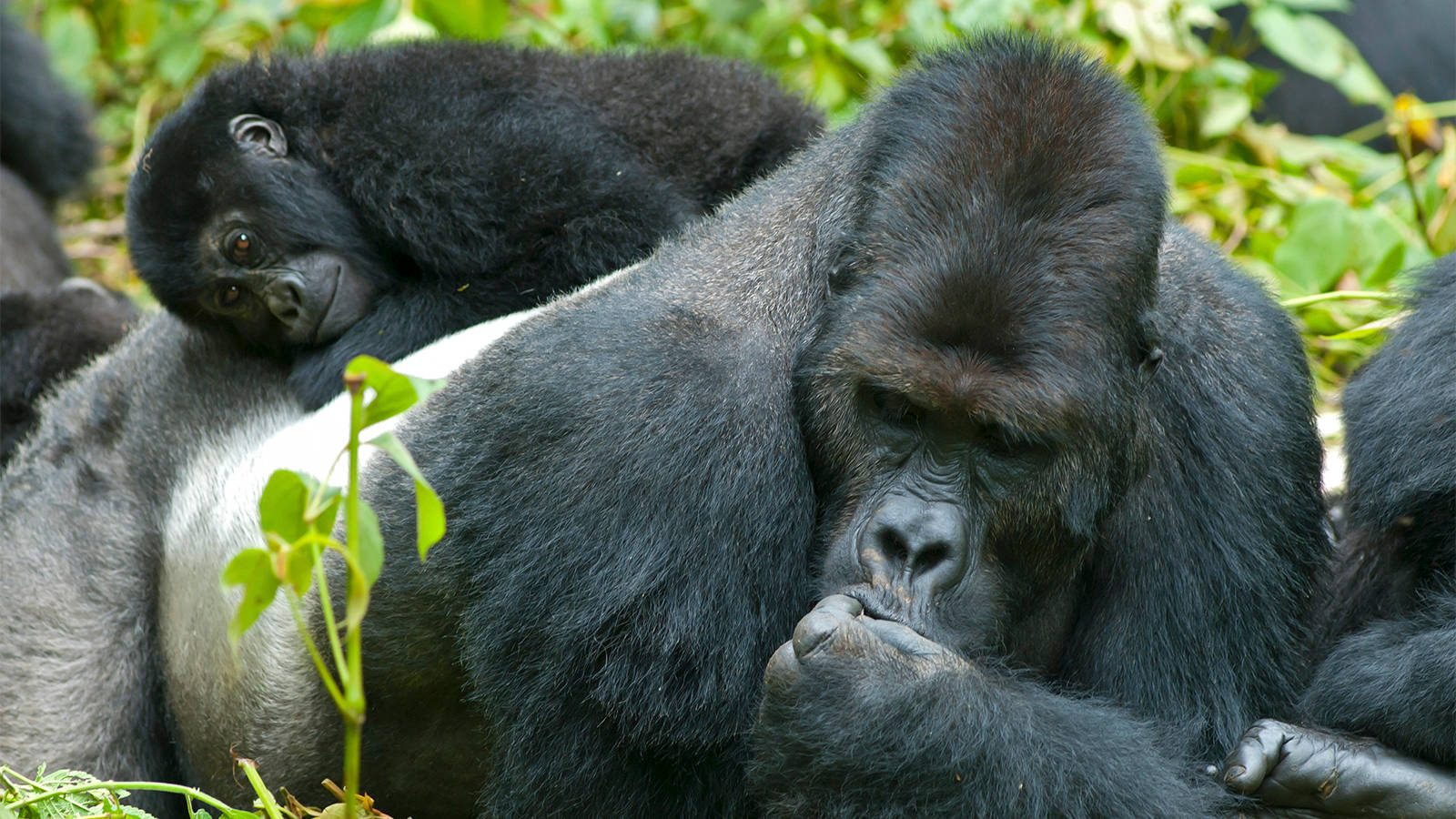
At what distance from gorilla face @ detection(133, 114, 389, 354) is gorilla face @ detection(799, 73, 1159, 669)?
1.34 meters

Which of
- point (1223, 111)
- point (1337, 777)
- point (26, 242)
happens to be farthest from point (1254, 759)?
point (26, 242)

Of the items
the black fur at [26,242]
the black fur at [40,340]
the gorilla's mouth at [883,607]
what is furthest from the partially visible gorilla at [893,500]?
the black fur at [26,242]

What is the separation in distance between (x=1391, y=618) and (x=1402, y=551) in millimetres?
118

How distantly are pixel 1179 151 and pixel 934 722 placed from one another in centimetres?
323

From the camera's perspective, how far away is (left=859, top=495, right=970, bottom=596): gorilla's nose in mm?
2061

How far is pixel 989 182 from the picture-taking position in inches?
85.0

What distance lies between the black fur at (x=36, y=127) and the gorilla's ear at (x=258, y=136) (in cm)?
261

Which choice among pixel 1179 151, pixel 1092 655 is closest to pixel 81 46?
pixel 1179 151

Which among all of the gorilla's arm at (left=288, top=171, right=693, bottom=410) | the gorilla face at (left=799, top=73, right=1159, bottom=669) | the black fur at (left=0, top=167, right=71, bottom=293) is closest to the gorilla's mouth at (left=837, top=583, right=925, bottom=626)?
the gorilla face at (left=799, top=73, right=1159, bottom=669)

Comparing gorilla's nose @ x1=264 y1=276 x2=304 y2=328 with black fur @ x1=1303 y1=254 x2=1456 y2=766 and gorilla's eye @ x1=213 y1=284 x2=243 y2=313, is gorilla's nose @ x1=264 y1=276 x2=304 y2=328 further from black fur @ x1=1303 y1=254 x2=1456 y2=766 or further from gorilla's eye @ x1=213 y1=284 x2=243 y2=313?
black fur @ x1=1303 y1=254 x2=1456 y2=766

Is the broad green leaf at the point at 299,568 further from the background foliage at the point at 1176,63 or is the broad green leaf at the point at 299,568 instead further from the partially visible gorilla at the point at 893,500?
the background foliage at the point at 1176,63

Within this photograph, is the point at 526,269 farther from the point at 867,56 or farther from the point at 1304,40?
the point at 1304,40

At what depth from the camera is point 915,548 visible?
2053mm

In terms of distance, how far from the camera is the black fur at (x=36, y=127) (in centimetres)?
547
